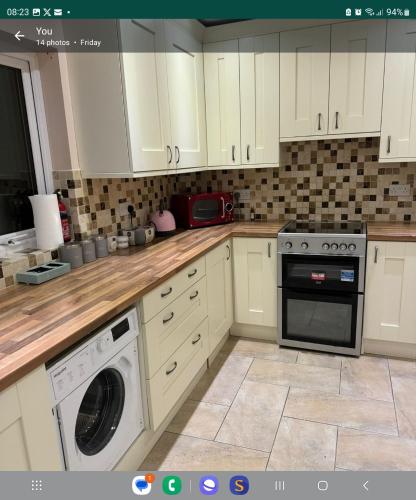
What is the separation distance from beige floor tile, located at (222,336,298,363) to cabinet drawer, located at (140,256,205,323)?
2.67 feet

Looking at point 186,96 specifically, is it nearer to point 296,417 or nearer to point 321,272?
point 321,272

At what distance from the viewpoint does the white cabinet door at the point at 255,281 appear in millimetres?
2703

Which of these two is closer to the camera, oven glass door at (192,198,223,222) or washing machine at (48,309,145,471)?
washing machine at (48,309,145,471)

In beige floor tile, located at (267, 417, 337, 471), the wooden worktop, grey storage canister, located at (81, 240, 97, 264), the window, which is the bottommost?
beige floor tile, located at (267, 417, 337, 471)

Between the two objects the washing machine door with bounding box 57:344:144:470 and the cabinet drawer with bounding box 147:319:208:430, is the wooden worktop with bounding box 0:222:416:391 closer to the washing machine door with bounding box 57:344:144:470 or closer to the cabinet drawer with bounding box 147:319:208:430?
the washing machine door with bounding box 57:344:144:470

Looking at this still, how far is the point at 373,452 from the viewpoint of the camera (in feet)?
5.88

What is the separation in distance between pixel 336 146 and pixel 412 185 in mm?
606

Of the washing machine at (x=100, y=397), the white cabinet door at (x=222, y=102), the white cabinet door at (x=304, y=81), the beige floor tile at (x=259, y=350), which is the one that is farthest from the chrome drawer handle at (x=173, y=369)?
the white cabinet door at (x=304, y=81)

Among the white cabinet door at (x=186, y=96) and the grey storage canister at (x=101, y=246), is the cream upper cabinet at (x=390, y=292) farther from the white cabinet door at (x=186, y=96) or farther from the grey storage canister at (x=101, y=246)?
the grey storage canister at (x=101, y=246)

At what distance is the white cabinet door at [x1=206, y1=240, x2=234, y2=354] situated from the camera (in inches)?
96.0
